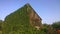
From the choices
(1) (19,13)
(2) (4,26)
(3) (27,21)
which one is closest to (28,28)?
(3) (27,21)

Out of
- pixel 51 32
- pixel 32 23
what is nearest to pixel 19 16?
pixel 32 23

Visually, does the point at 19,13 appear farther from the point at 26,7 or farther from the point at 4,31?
the point at 4,31

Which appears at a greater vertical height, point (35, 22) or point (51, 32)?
point (35, 22)

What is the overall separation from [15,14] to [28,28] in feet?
14.1

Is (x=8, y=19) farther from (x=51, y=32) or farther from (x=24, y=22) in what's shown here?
(x=51, y=32)

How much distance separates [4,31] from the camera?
1225 inches

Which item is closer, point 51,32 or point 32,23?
point 51,32

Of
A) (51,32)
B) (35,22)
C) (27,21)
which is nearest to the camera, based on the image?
(51,32)

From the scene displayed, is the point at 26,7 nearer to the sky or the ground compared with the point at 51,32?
nearer to the sky

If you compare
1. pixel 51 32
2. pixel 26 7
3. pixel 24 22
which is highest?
pixel 26 7

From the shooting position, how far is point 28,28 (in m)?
28.1

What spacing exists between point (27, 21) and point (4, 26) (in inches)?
198

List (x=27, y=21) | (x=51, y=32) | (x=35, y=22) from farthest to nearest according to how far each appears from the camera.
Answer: (x=35, y=22)
(x=27, y=21)
(x=51, y=32)

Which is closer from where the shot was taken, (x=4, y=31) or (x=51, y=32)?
(x=51, y=32)
